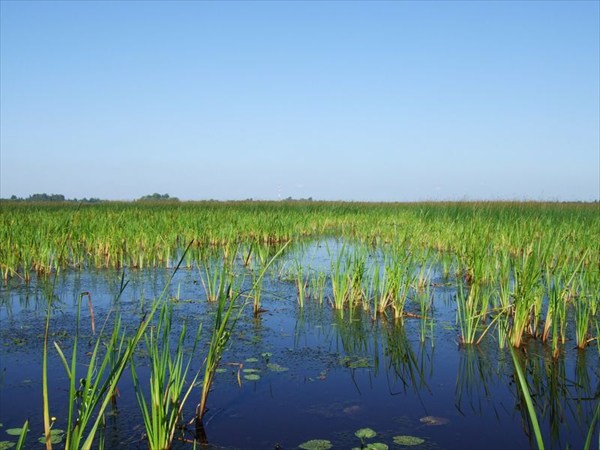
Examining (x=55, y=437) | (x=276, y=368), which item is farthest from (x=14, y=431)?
(x=276, y=368)

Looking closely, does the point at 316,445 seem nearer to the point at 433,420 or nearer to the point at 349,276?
the point at 433,420

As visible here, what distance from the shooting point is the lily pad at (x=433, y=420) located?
2945 millimetres

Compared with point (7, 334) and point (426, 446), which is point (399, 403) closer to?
point (426, 446)

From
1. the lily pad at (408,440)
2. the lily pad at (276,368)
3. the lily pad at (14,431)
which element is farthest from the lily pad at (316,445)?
the lily pad at (14,431)

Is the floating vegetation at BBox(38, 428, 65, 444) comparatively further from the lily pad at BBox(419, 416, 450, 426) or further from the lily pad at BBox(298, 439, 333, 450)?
the lily pad at BBox(419, 416, 450, 426)

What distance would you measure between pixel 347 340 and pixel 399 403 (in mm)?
1347

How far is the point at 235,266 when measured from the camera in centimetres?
862

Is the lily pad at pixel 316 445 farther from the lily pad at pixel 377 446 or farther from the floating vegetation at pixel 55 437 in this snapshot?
the floating vegetation at pixel 55 437

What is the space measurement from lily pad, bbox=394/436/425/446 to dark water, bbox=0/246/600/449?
0.04 m

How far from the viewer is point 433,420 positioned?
298cm

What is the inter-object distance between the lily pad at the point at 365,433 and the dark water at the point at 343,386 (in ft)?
0.11

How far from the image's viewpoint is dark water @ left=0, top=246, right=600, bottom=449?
2.81 meters

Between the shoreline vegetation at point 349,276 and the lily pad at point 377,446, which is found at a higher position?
the shoreline vegetation at point 349,276

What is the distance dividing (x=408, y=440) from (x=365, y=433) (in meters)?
0.23
